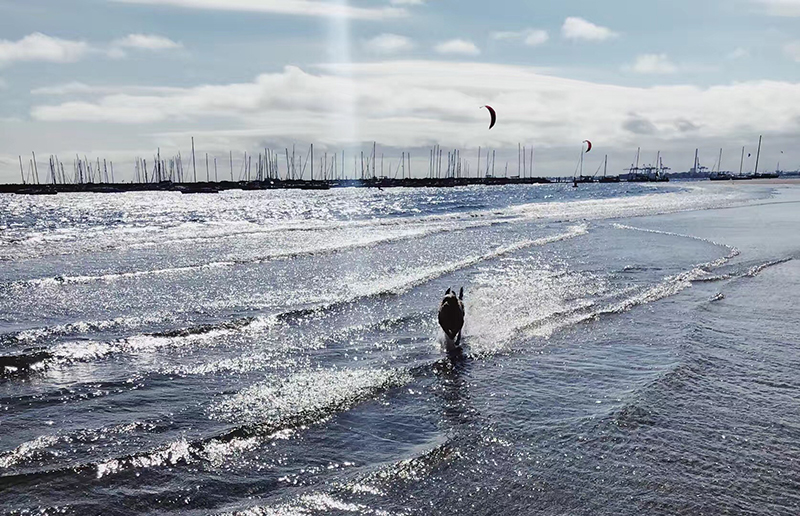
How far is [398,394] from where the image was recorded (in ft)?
29.1

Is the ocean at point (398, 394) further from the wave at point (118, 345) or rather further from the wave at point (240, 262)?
the wave at point (240, 262)

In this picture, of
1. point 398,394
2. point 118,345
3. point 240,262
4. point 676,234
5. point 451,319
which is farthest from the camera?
point 676,234

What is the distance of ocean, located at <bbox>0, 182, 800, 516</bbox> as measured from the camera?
600 centimetres

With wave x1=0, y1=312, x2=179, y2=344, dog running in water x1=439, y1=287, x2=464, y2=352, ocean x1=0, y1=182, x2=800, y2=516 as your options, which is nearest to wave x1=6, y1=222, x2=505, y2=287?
ocean x1=0, y1=182, x2=800, y2=516

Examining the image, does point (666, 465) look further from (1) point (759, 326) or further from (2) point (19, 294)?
(2) point (19, 294)

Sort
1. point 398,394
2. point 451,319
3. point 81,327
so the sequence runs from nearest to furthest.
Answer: point 398,394 → point 451,319 → point 81,327

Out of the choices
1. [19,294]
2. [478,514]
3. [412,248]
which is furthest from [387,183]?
[478,514]

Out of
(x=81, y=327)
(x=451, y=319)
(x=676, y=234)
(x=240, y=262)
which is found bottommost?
(x=240, y=262)

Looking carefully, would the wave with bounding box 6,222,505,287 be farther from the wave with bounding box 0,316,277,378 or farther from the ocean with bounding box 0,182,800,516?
the wave with bounding box 0,316,277,378

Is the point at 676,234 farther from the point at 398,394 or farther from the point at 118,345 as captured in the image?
the point at 118,345

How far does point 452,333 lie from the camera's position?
11.7 m

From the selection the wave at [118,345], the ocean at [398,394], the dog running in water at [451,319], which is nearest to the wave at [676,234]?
the ocean at [398,394]

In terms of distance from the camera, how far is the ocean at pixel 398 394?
236 inches

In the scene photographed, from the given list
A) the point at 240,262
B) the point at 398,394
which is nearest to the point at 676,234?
the point at 240,262
